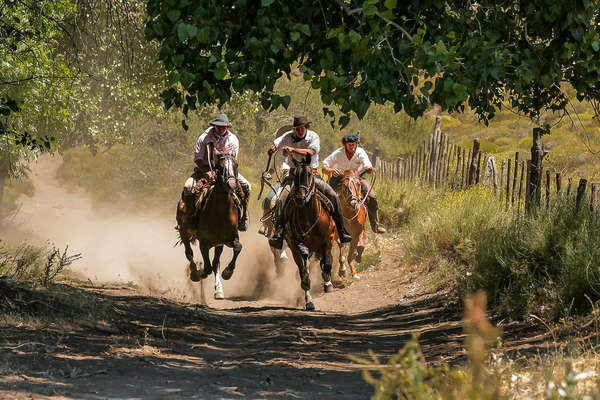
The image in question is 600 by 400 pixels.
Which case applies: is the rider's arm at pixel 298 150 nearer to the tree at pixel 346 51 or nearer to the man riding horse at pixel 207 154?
the man riding horse at pixel 207 154

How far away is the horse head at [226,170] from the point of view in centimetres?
1243

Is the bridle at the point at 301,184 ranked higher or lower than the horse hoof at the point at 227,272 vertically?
higher

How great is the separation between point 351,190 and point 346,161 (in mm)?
763

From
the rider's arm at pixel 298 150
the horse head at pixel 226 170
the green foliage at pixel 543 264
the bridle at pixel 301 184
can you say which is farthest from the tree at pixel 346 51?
the horse head at pixel 226 170

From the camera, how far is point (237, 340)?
970cm

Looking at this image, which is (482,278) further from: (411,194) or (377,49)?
(411,194)

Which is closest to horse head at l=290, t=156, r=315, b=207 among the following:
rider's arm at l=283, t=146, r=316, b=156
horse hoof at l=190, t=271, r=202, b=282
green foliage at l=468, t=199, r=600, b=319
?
rider's arm at l=283, t=146, r=316, b=156

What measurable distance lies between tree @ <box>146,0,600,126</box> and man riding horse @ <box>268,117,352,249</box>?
16.9ft

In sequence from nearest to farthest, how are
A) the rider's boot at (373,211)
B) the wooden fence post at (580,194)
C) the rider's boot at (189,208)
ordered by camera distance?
the wooden fence post at (580,194), the rider's boot at (189,208), the rider's boot at (373,211)

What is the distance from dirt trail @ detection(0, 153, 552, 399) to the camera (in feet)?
20.8

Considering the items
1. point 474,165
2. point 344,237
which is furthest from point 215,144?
point 474,165

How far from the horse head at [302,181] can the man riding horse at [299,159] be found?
0.60 m

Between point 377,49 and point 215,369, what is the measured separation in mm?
3267

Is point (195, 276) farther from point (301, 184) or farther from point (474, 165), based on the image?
point (474, 165)
